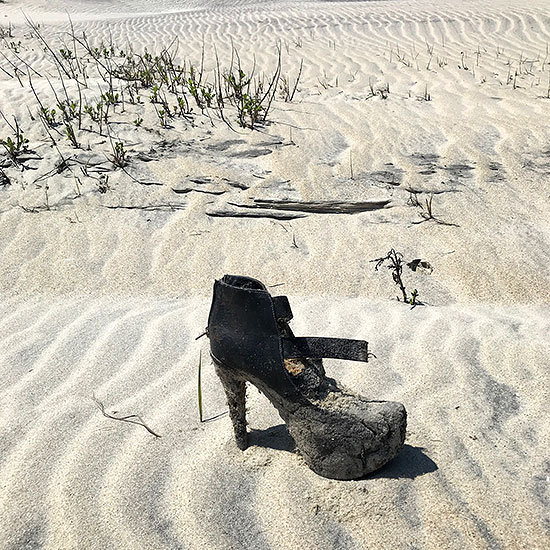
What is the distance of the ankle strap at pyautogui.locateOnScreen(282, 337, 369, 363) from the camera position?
179 cm

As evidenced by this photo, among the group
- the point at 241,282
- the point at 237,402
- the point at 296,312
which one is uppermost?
the point at 241,282

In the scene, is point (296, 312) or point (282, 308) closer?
point (282, 308)

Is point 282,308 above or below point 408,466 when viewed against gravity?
above

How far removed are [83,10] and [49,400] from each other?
20.4 m

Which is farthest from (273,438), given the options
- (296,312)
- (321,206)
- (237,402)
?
(321,206)

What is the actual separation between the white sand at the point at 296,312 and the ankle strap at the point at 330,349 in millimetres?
365

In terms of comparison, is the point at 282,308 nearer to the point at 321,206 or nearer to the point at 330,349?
the point at 330,349

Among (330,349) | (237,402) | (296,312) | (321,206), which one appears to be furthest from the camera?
(321,206)

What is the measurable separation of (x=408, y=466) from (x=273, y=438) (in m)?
0.48

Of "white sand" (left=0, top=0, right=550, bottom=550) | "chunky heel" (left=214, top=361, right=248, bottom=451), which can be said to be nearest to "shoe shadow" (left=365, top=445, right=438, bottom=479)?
"white sand" (left=0, top=0, right=550, bottom=550)

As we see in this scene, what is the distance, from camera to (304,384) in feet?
6.08

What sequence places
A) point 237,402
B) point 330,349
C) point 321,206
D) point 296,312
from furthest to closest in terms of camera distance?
point 321,206, point 296,312, point 237,402, point 330,349

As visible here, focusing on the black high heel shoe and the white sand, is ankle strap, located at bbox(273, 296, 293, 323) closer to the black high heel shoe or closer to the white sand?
the black high heel shoe

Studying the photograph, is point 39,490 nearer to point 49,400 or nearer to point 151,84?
point 49,400
